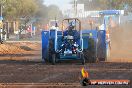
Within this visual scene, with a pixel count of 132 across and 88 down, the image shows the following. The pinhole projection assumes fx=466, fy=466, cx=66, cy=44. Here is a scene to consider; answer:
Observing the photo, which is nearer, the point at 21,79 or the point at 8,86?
the point at 8,86

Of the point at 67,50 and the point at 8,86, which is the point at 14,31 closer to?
the point at 67,50

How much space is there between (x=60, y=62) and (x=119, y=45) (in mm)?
14594

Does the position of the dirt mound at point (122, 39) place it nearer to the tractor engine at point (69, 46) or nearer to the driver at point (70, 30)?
the driver at point (70, 30)

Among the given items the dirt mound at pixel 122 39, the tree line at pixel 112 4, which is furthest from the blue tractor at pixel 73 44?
the tree line at pixel 112 4

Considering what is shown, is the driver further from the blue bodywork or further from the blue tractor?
the blue bodywork

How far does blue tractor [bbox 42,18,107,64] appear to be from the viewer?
73.6 feet

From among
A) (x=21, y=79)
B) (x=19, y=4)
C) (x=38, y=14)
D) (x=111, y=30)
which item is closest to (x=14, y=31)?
(x=19, y=4)

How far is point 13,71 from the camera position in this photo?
18.7 m

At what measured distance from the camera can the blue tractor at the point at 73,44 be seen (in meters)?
22.4

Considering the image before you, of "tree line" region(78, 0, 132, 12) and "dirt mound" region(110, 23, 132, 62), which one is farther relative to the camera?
"tree line" region(78, 0, 132, 12)

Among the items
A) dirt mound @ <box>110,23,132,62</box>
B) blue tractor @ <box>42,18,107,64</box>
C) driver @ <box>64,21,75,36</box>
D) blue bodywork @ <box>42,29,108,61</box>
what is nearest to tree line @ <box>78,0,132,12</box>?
dirt mound @ <box>110,23,132,62</box>

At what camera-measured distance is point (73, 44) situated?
2248 centimetres

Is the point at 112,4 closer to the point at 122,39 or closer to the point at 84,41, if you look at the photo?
the point at 122,39

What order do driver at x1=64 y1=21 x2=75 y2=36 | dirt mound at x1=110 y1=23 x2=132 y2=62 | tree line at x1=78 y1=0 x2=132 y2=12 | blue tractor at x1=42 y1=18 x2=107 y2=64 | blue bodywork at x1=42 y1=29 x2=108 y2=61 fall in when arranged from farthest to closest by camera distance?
tree line at x1=78 y1=0 x2=132 y2=12 < dirt mound at x1=110 y1=23 x2=132 y2=62 < driver at x1=64 y1=21 x2=75 y2=36 < blue bodywork at x1=42 y1=29 x2=108 y2=61 < blue tractor at x1=42 y1=18 x2=107 y2=64
